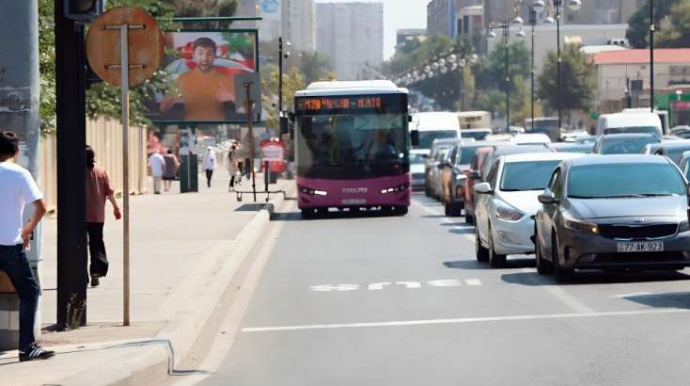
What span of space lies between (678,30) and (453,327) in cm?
16101

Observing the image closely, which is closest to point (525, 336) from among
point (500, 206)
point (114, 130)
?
point (500, 206)

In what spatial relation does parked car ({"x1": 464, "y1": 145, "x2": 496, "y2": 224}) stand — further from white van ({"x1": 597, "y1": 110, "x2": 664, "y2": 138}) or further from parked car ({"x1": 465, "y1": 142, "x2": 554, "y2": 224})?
white van ({"x1": 597, "y1": 110, "x2": 664, "y2": 138})

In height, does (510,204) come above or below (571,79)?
below

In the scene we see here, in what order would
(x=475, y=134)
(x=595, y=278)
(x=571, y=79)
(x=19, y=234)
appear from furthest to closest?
(x=571, y=79) < (x=475, y=134) < (x=595, y=278) < (x=19, y=234)

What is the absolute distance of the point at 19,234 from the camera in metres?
11.8

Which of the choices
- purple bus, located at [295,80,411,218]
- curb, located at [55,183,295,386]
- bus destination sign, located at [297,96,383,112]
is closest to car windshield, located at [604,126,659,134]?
purple bus, located at [295,80,411,218]

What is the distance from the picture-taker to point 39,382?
412 inches

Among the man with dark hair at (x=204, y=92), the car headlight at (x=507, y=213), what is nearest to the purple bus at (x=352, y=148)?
the car headlight at (x=507, y=213)

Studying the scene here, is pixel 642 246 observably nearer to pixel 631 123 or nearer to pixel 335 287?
pixel 335 287

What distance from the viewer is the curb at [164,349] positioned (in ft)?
35.2

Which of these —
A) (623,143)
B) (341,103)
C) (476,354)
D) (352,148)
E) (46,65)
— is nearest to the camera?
(476,354)


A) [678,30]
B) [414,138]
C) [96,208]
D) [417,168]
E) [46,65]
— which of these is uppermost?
[678,30]

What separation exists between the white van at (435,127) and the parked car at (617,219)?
156 ft

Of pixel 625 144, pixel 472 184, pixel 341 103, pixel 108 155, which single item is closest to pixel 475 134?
pixel 108 155
